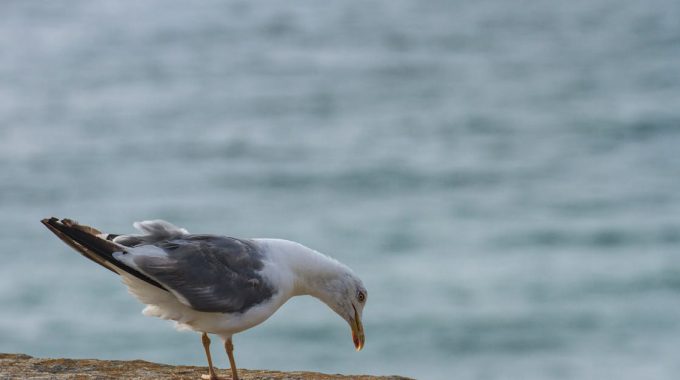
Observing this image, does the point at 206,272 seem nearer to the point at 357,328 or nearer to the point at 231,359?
the point at 231,359

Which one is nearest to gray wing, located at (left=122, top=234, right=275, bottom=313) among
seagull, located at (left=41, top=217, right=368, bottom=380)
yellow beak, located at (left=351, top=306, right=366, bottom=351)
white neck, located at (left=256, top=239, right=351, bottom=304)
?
seagull, located at (left=41, top=217, right=368, bottom=380)

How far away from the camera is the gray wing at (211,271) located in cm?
608

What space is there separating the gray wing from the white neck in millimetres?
165

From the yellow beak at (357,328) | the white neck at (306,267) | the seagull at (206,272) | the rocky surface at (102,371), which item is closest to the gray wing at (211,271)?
the seagull at (206,272)

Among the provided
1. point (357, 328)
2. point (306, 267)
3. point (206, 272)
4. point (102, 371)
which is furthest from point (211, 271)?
point (357, 328)

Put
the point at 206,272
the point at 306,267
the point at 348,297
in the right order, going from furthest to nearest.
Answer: the point at 348,297 < the point at 306,267 < the point at 206,272

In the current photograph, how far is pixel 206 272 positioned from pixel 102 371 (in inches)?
30.2

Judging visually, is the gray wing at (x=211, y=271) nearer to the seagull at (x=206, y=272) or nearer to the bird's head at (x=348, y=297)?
the seagull at (x=206, y=272)

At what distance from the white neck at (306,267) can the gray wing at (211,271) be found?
0.17 metres

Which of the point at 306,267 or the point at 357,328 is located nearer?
the point at 306,267

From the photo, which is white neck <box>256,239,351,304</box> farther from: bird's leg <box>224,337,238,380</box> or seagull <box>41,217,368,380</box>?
bird's leg <box>224,337,238,380</box>

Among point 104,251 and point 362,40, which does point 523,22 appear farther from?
point 104,251

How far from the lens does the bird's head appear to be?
6.82 meters

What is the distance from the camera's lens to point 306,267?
21.9 ft
